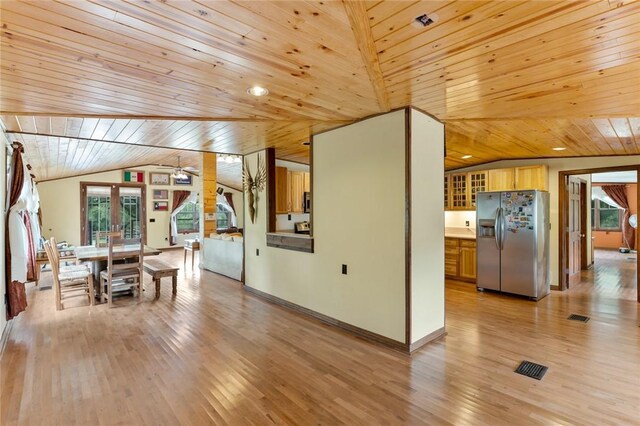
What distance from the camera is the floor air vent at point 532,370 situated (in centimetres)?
269

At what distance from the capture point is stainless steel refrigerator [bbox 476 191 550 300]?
4.94 meters

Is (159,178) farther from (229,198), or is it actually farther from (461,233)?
(461,233)

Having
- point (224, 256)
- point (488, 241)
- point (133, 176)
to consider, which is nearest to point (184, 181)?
point (133, 176)

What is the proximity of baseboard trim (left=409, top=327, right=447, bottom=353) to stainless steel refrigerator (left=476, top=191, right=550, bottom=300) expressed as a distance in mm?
2321

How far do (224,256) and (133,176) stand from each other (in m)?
6.03

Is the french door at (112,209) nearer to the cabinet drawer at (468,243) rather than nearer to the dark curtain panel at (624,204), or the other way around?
the cabinet drawer at (468,243)

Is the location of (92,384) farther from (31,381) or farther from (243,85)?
(243,85)

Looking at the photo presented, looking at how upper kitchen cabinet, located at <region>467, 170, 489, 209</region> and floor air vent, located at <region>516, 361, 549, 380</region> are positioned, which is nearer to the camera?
floor air vent, located at <region>516, 361, 549, 380</region>

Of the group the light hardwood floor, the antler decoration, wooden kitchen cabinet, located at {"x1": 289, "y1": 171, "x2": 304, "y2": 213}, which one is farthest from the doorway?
the antler decoration

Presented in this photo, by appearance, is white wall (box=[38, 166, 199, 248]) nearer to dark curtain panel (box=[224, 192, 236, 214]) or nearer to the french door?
the french door

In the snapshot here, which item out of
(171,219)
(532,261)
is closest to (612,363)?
(532,261)

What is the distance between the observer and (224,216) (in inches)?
501

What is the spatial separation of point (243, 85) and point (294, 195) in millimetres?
4470

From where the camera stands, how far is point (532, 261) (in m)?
4.90
